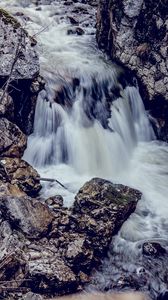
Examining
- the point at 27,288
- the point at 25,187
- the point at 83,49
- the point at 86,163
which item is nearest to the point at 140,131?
the point at 86,163

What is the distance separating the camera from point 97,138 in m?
11.5

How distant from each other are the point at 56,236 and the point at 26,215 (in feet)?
2.28

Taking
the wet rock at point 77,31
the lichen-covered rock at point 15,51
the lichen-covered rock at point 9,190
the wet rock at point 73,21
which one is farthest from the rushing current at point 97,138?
the wet rock at point 73,21

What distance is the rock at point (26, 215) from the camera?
808cm

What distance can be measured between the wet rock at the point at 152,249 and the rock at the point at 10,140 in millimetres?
3429

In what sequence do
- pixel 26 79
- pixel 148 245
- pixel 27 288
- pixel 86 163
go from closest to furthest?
pixel 27 288
pixel 148 245
pixel 26 79
pixel 86 163

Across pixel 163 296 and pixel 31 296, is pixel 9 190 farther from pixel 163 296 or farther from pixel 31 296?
pixel 163 296

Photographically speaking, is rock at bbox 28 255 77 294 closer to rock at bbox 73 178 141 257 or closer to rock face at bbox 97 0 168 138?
rock at bbox 73 178 141 257

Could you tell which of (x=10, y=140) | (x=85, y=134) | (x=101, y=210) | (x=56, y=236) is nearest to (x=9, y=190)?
(x=56, y=236)

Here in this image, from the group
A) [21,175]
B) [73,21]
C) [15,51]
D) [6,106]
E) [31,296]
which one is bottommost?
[31,296]

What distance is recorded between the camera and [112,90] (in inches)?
488

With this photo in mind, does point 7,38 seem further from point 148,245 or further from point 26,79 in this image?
point 148,245

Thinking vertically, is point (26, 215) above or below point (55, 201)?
above

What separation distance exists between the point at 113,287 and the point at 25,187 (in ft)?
9.14
